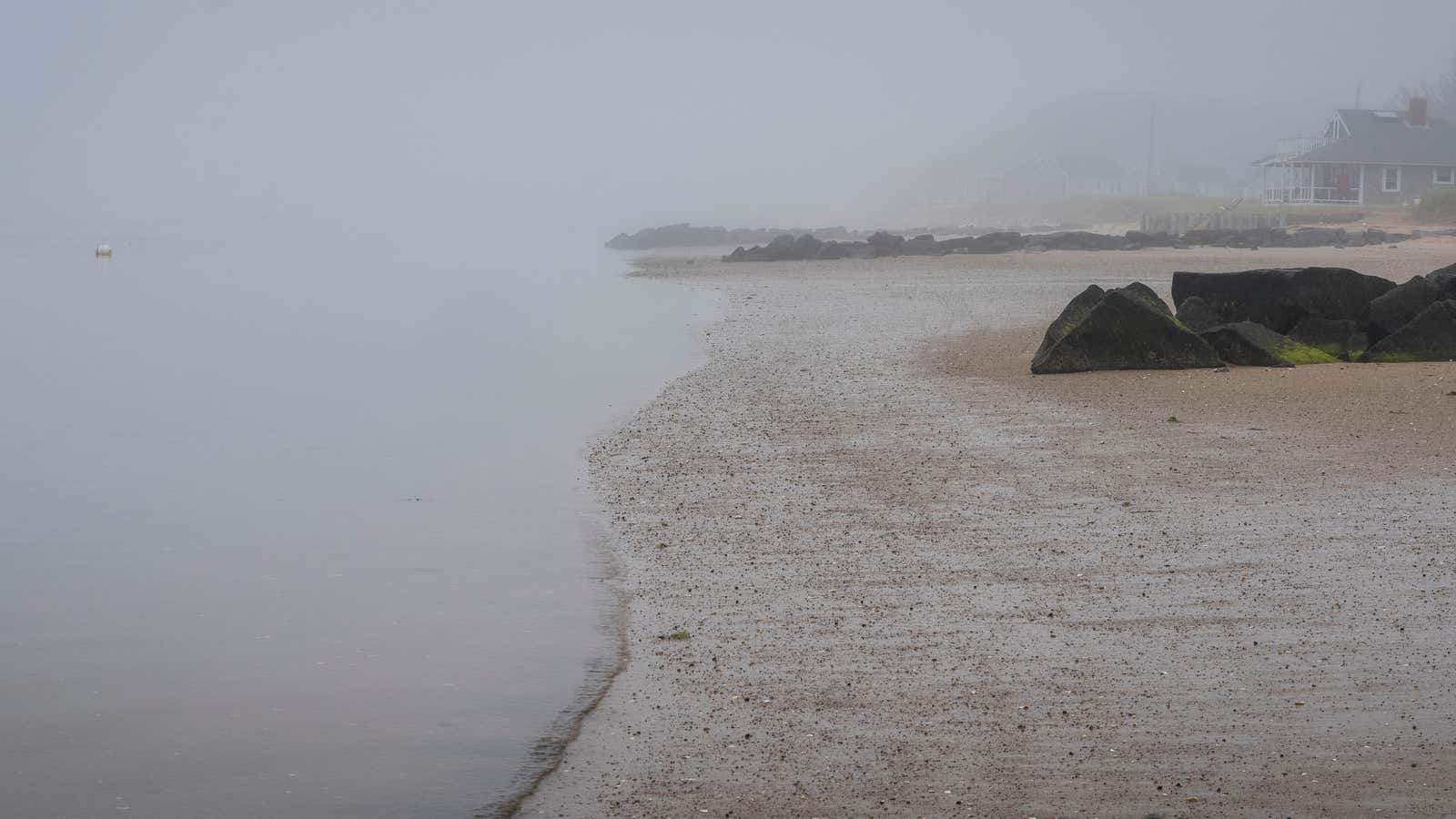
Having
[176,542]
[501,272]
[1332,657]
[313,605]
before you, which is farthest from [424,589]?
[501,272]

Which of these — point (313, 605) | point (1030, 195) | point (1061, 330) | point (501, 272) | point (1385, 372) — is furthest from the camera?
point (1030, 195)

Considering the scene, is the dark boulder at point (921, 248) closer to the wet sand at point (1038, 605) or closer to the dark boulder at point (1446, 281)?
the dark boulder at point (1446, 281)

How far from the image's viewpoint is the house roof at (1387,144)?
78500mm

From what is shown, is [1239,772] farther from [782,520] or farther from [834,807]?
[782,520]

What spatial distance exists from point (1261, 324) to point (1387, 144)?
7049 centimetres

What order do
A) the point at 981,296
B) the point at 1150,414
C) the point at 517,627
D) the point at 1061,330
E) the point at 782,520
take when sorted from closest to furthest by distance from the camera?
the point at 517,627 → the point at 782,520 → the point at 1150,414 → the point at 1061,330 → the point at 981,296

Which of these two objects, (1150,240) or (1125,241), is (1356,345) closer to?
(1125,241)

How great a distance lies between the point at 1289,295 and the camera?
58.0ft

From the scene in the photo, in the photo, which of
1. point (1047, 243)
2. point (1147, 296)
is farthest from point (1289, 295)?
point (1047, 243)

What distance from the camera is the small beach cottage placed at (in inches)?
3093

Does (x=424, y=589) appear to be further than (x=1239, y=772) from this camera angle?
Yes

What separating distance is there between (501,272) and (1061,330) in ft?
156

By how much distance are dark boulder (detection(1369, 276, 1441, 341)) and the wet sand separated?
Answer: 1.92 m

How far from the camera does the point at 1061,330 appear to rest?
A: 54.3 ft
